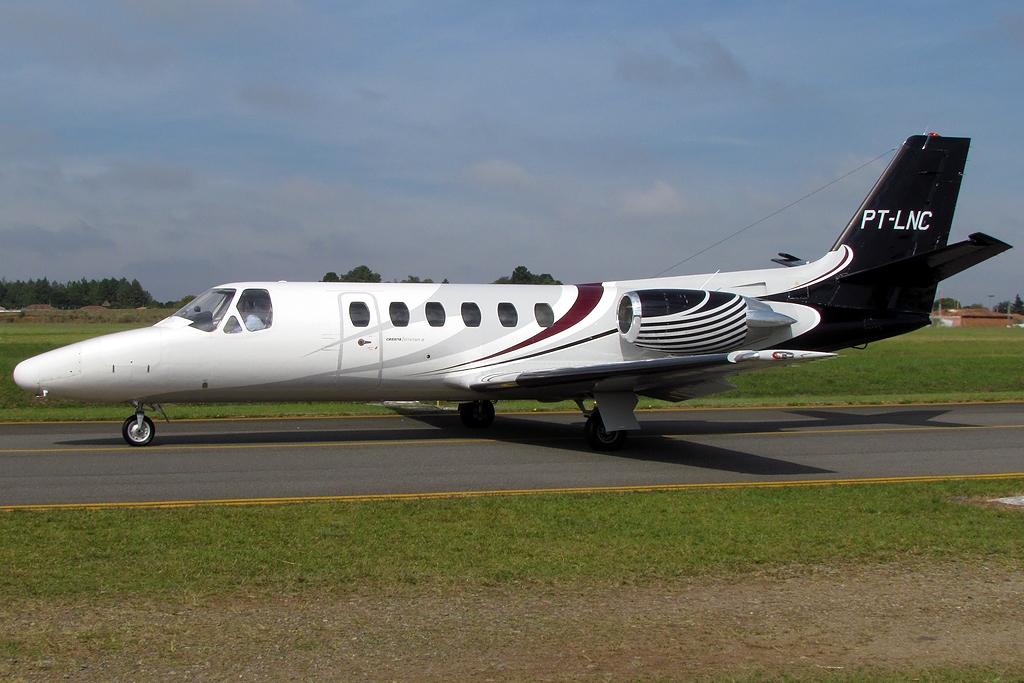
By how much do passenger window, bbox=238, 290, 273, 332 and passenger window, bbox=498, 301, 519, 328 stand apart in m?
4.20

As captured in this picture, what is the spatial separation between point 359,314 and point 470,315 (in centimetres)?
207

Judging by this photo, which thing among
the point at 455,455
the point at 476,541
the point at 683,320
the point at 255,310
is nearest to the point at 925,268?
the point at 683,320

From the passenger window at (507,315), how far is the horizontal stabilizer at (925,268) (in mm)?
7298

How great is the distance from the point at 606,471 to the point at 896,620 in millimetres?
7195

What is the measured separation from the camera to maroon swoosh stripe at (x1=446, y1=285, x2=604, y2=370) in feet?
56.2

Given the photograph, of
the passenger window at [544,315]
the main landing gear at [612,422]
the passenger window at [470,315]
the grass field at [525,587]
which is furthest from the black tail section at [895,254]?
the grass field at [525,587]

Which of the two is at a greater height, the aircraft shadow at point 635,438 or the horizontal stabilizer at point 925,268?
the horizontal stabilizer at point 925,268

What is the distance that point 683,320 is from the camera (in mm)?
17062

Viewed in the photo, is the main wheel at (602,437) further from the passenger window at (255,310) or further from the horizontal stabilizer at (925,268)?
the horizontal stabilizer at (925,268)

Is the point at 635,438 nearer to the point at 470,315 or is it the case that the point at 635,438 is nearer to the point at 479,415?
the point at 479,415

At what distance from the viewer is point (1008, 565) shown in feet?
27.5

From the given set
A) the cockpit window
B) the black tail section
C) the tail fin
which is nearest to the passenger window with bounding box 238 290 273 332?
the cockpit window

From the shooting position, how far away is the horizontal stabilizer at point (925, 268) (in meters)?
17.5

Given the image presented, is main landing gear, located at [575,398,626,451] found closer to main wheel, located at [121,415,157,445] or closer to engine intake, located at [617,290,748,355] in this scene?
engine intake, located at [617,290,748,355]
